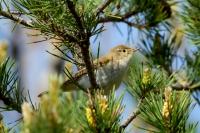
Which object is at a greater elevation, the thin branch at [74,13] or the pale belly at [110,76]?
the thin branch at [74,13]

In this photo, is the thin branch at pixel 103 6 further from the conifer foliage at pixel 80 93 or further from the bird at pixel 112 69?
the bird at pixel 112 69

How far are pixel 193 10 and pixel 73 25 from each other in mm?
1020

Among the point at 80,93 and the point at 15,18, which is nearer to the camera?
the point at 15,18

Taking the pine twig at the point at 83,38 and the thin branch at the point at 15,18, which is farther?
the thin branch at the point at 15,18

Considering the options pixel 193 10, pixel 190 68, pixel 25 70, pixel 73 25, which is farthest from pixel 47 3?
pixel 25 70

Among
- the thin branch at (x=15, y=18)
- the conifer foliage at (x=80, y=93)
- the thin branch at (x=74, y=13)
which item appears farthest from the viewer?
the thin branch at (x=15, y=18)

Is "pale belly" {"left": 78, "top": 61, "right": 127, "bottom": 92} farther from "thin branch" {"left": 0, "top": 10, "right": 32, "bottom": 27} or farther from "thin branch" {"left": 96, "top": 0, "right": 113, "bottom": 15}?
"thin branch" {"left": 0, "top": 10, "right": 32, "bottom": 27}

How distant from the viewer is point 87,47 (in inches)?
76.5

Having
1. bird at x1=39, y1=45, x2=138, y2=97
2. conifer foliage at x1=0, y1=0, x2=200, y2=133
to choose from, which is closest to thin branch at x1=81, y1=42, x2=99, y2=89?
conifer foliage at x1=0, y1=0, x2=200, y2=133

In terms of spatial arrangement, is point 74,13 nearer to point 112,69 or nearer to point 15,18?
point 15,18

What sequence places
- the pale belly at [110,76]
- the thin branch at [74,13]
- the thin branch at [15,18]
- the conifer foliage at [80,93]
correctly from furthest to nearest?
1. the pale belly at [110,76]
2. the thin branch at [15,18]
3. the thin branch at [74,13]
4. the conifer foliage at [80,93]

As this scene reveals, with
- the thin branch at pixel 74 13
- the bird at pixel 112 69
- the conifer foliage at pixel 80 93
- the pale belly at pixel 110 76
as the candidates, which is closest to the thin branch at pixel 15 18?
the conifer foliage at pixel 80 93

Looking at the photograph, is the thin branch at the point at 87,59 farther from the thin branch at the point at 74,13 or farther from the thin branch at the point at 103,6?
the thin branch at the point at 103,6

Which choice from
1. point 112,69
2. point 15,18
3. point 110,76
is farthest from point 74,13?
point 112,69
